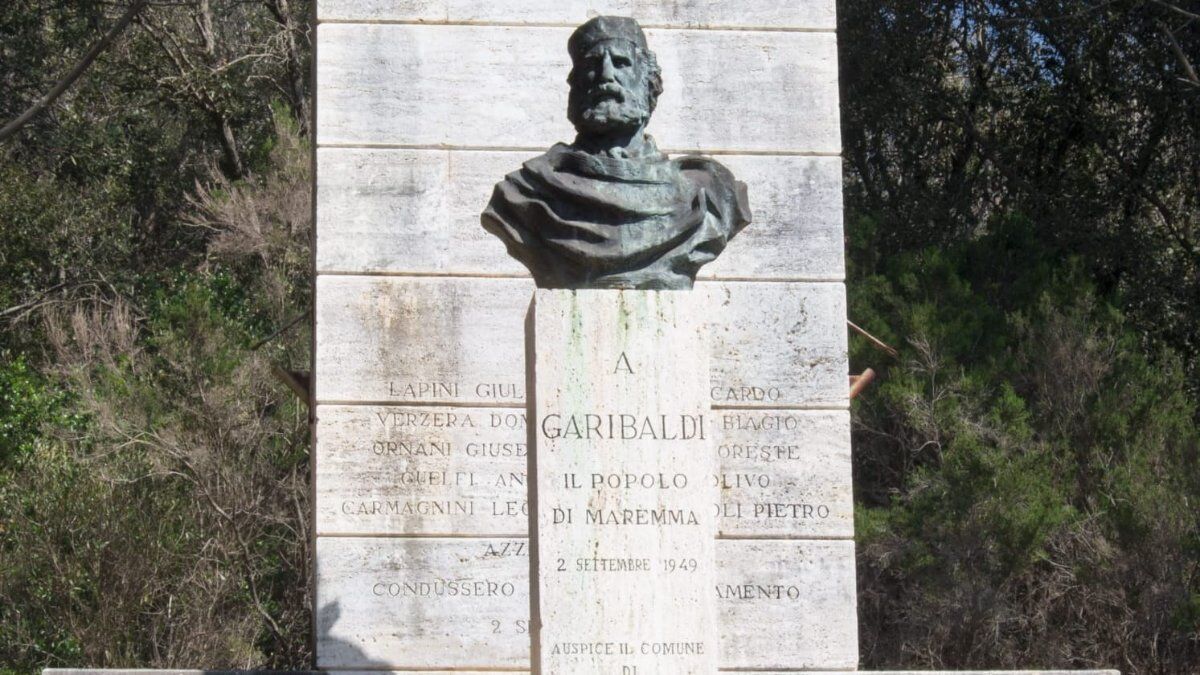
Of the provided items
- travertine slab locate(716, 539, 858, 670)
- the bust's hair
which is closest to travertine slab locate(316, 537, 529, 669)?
travertine slab locate(716, 539, 858, 670)

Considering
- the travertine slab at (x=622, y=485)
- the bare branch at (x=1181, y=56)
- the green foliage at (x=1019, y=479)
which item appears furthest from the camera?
the bare branch at (x=1181, y=56)

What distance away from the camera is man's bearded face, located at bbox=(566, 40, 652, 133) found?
27.5ft

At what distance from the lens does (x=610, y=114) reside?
8367 mm

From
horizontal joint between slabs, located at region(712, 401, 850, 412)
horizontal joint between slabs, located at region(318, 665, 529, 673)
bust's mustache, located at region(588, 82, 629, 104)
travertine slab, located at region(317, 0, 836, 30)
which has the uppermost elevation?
travertine slab, located at region(317, 0, 836, 30)

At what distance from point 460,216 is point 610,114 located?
3141 millimetres

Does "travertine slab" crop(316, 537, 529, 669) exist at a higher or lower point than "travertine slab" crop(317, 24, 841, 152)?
lower

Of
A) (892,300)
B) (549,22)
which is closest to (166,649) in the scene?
(892,300)

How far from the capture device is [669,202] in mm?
8359

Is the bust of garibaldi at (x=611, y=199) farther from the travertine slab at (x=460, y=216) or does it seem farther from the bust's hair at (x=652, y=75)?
the travertine slab at (x=460, y=216)

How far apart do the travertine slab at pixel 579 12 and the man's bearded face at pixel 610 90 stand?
328 centimetres

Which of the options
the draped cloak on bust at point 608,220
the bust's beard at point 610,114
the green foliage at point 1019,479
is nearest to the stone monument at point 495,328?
the draped cloak on bust at point 608,220

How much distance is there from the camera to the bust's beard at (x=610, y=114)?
27.5 ft

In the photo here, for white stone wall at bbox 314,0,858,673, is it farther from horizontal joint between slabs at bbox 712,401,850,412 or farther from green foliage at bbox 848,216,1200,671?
green foliage at bbox 848,216,1200,671

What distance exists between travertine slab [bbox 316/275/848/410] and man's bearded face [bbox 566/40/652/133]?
280 cm
